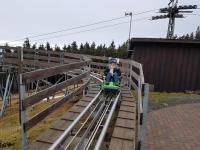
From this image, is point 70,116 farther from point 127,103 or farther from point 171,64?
point 171,64

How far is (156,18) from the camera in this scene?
114 feet

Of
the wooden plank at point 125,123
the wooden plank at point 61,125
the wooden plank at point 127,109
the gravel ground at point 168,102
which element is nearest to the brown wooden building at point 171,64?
the gravel ground at point 168,102

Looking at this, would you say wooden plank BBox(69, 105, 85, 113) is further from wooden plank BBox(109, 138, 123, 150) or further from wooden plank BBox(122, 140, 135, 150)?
wooden plank BBox(122, 140, 135, 150)

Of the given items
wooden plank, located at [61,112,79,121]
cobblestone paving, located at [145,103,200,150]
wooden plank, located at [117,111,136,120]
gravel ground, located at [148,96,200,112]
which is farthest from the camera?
gravel ground, located at [148,96,200,112]

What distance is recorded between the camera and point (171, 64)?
16.8 metres

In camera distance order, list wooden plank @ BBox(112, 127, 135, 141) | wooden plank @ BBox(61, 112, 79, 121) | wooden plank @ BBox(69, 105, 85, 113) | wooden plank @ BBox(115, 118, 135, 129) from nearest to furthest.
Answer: wooden plank @ BBox(112, 127, 135, 141), wooden plank @ BBox(115, 118, 135, 129), wooden plank @ BBox(61, 112, 79, 121), wooden plank @ BBox(69, 105, 85, 113)

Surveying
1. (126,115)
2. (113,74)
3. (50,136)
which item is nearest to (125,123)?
(126,115)

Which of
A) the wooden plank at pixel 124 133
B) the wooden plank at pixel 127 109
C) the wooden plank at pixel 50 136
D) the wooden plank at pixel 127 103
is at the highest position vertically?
the wooden plank at pixel 127 103

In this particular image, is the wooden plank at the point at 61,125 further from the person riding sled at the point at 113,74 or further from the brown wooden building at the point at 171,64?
the brown wooden building at the point at 171,64

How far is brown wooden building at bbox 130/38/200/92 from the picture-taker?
16.6 m

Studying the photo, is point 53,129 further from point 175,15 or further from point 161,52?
point 175,15

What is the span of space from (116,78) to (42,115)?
4388 mm

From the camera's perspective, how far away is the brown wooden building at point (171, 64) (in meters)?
16.6

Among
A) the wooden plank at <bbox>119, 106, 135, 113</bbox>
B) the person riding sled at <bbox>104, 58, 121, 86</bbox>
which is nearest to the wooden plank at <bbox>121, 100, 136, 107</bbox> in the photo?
the wooden plank at <bbox>119, 106, 135, 113</bbox>
